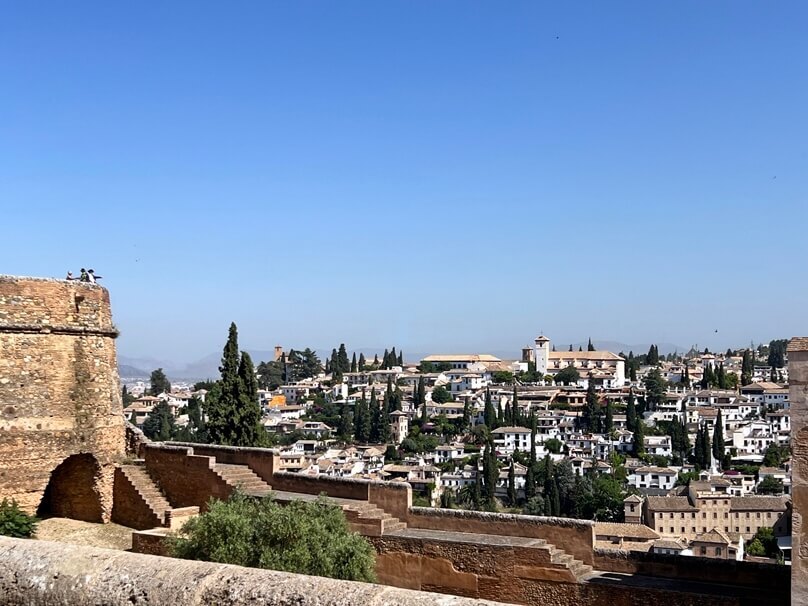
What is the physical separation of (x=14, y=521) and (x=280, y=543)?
5.05 m

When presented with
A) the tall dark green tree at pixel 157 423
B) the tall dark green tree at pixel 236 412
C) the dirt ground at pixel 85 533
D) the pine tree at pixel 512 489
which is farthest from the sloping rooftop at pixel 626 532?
the dirt ground at pixel 85 533

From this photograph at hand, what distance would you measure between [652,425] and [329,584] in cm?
11895

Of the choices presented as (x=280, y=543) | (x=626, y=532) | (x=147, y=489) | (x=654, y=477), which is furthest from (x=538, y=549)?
(x=654, y=477)

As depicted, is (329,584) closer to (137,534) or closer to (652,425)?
(137,534)

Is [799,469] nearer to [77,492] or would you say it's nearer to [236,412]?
[77,492]

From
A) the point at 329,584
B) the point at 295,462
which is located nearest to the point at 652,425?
the point at 295,462

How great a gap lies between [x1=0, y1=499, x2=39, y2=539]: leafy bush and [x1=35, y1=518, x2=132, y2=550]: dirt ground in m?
0.29

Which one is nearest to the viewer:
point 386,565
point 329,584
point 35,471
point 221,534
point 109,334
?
point 329,584

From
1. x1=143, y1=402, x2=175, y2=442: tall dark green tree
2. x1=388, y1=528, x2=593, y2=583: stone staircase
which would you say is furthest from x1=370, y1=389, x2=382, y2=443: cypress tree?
x1=388, y1=528, x2=593, y2=583: stone staircase

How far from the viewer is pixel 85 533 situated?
13406mm

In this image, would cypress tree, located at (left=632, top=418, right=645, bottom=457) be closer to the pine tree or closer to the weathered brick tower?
the pine tree

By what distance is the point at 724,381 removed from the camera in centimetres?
13275

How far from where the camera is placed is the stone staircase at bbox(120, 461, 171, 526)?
13369 millimetres

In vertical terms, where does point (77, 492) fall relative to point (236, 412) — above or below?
below
